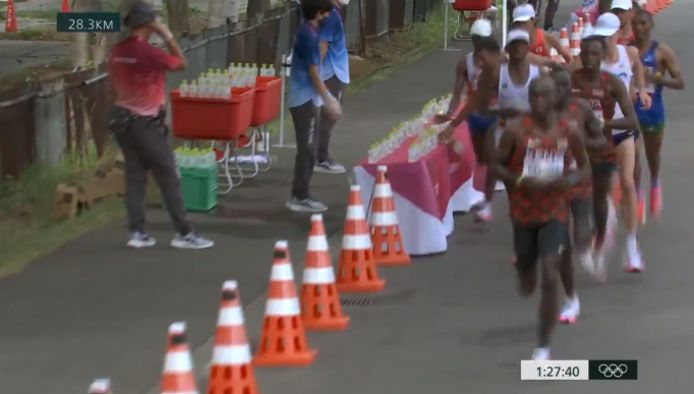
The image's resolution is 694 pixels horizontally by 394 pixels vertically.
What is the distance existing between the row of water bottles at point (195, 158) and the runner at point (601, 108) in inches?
145

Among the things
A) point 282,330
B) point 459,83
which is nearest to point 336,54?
point 459,83

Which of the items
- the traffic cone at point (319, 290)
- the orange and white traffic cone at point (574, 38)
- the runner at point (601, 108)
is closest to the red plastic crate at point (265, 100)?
the runner at point (601, 108)

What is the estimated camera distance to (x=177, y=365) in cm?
571

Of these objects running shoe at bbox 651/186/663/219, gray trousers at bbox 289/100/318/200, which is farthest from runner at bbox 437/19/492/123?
running shoe at bbox 651/186/663/219

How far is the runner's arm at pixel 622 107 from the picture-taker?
362 inches

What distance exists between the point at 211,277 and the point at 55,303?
1192mm

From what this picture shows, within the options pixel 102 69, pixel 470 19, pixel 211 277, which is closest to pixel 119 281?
pixel 211 277

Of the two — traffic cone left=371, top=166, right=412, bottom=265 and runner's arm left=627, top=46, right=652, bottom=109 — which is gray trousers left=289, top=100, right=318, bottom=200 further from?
runner's arm left=627, top=46, right=652, bottom=109

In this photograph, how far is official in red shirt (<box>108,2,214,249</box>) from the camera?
33.3 ft

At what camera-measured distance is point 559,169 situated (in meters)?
7.76

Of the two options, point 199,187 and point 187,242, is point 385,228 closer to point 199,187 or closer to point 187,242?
point 187,242

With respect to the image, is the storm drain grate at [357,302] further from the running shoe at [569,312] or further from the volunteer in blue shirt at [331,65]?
the volunteer in blue shirt at [331,65]

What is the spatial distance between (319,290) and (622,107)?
96.5 inches

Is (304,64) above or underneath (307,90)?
above
